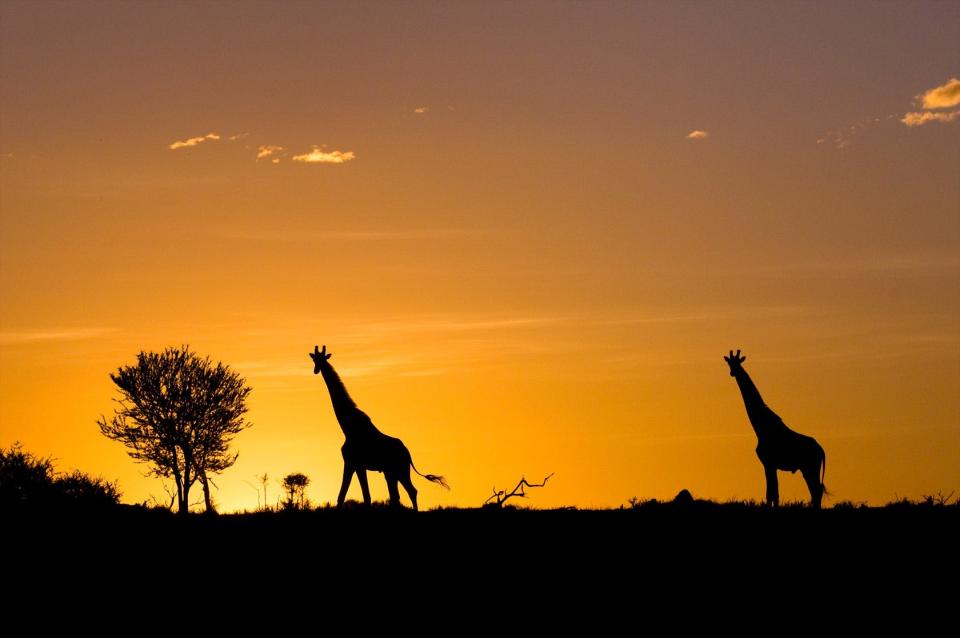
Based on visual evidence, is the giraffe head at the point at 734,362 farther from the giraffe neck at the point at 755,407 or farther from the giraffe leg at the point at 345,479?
the giraffe leg at the point at 345,479

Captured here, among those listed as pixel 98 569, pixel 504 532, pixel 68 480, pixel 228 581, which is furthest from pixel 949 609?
pixel 68 480

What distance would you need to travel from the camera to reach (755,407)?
34938 millimetres

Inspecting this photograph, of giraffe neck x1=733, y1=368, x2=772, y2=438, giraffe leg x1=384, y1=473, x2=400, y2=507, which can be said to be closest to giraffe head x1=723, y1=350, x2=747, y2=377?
giraffe neck x1=733, y1=368, x2=772, y2=438

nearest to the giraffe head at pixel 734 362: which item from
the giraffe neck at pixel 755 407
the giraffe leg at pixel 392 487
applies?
the giraffe neck at pixel 755 407

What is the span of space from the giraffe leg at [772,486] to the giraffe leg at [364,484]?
1077cm

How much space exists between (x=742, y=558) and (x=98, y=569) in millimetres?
13211

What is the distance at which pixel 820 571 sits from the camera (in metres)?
23.4

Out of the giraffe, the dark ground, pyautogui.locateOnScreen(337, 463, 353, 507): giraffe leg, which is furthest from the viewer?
the giraffe

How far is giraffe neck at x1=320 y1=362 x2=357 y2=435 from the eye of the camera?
33375 millimetres

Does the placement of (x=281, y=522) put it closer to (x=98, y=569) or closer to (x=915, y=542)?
(x=98, y=569)

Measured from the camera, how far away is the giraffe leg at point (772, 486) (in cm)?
3209

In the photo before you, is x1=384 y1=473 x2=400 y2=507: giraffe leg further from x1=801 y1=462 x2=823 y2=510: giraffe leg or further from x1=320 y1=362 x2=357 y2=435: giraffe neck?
x1=801 y1=462 x2=823 y2=510: giraffe leg

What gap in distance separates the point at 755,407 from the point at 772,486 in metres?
3.01

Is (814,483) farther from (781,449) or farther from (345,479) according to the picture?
(345,479)
